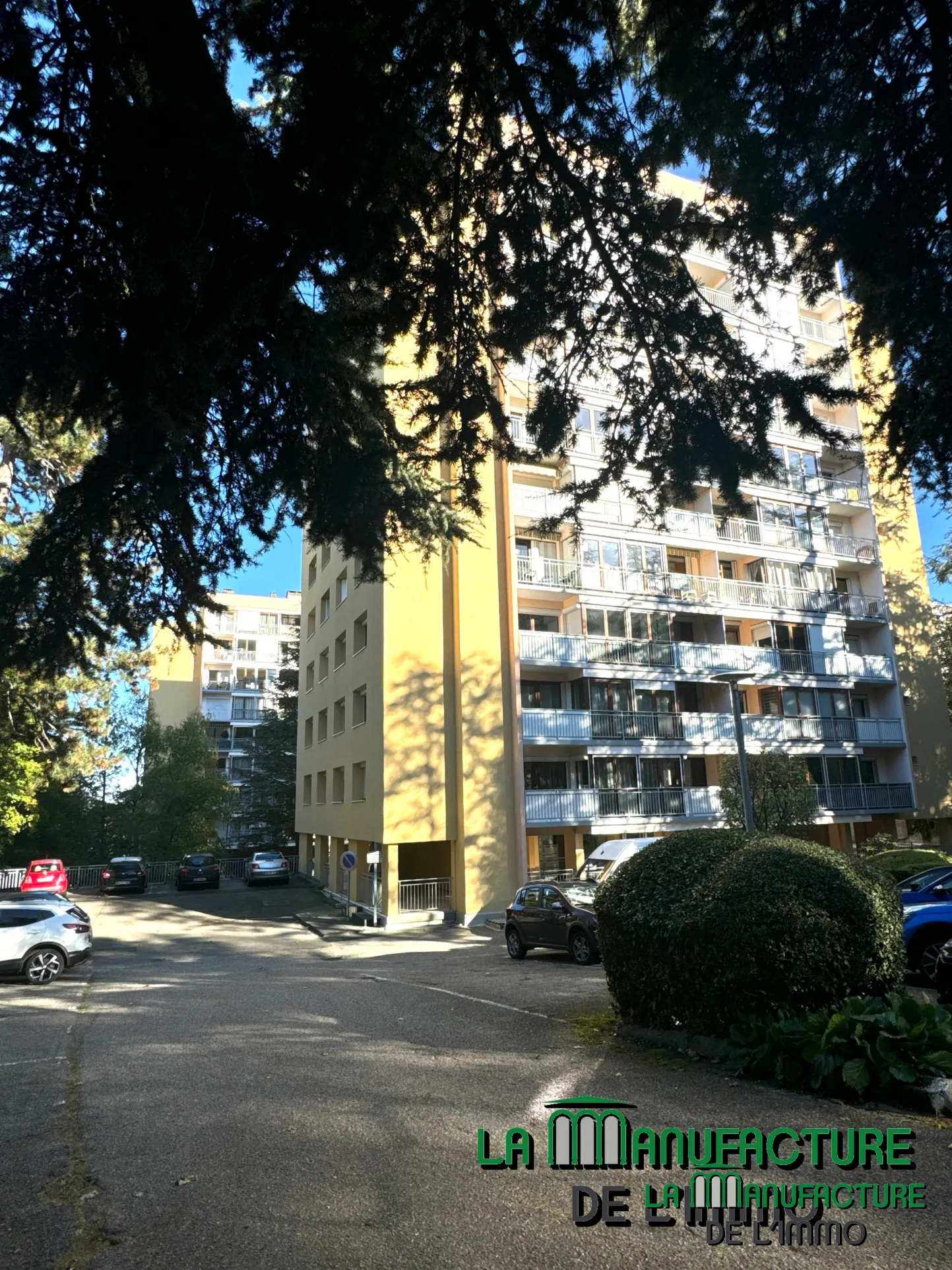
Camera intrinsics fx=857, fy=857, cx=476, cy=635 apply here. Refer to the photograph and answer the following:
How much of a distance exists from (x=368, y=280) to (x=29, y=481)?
13609mm

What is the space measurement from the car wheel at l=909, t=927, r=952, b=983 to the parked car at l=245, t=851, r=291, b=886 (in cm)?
3215

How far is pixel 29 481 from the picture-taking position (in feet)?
58.1

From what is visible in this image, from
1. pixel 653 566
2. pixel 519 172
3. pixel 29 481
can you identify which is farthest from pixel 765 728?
pixel 519 172

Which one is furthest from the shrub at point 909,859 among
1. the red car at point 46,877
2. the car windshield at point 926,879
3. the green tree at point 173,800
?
the green tree at point 173,800

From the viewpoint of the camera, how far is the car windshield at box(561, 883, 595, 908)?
1549 cm

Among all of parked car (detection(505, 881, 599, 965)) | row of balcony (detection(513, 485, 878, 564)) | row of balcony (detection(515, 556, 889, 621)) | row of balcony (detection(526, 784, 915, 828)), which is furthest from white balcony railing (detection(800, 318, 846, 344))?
parked car (detection(505, 881, 599, 965))

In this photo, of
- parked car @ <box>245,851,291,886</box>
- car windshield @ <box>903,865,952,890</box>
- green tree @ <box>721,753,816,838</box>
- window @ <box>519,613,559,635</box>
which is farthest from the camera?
parked car @ <box>245,851,291,886</box>

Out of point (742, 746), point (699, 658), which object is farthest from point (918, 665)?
point (742, 746)

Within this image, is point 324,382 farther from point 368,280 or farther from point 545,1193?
point 545,1193

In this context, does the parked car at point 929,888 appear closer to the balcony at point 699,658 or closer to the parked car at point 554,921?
the parked car at point 554,921

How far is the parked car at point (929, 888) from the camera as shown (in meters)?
13.4

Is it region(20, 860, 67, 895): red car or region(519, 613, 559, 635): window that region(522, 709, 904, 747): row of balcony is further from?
region(20, 860, 67, 895): red car

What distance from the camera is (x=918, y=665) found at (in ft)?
113

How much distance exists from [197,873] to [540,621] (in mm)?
20476
